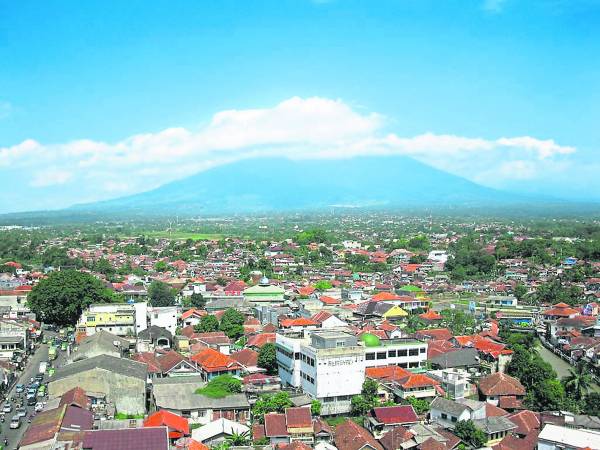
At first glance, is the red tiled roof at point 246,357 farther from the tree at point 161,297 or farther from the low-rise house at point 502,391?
the tree at point 161,297

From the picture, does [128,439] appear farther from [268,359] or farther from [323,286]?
[323,286]

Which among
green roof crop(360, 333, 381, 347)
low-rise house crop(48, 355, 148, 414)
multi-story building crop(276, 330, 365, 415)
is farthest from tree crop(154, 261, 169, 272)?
multi-story building crop(276, 330, 365, 415)

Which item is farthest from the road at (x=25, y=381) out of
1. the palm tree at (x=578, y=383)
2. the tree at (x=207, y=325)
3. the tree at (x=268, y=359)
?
the palm tree at (x=578, y=383)

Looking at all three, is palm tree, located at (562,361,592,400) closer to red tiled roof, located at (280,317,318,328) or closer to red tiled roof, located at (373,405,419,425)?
red tiled roof, located at (373,405,419,425)

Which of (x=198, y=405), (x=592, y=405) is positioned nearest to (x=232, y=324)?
(x=198, y=405)

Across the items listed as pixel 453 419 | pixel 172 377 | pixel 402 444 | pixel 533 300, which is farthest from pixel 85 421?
pixel 533 300
